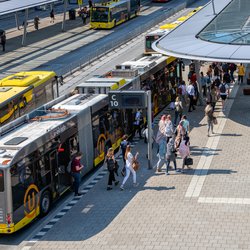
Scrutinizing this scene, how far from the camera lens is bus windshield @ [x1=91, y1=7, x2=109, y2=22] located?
71.3 meters

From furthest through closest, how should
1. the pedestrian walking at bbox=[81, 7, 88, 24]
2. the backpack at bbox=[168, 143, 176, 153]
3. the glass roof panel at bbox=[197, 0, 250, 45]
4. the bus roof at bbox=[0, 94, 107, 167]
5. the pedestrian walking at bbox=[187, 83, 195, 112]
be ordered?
the pedestrian walking at bbox=[81, 7, 88, 24] → the glass roof panel at bbox=[197, 0, 250, 45] → the pedestrian walking at bbox=[187, 83, 195, 112] → the backpack at bbox=[168, 143, 176, 153] → the bus roof at bbox=[0, 94, 107, 167]

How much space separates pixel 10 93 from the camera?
3241cm

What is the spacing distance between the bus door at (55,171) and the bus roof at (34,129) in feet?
1.89

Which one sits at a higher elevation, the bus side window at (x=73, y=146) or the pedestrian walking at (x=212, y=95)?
the bus side window at (x=73, y=146)

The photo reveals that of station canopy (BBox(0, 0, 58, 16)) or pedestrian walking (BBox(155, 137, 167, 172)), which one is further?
station canopy (BBox(0, 0, 58, 16))

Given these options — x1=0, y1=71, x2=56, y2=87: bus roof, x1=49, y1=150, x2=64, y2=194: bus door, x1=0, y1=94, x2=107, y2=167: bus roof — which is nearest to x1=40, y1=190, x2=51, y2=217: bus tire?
x1=49, y1=150, x2=64, y2=194: bus door

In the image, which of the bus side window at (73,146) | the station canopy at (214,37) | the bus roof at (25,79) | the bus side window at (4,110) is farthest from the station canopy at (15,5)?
the bus side window at (73,146)

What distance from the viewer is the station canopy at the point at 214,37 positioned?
3538 centimetres

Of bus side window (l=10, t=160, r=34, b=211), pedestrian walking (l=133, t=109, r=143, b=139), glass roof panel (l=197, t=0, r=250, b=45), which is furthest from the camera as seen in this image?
glass roof panel (l=197, t=0, r=250, b=45)

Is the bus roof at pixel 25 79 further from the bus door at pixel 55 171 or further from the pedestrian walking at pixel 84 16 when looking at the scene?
the pedestrian walking at pixel 84 16

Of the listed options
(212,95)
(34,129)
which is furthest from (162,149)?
(212,95)

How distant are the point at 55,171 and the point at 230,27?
64.6ft

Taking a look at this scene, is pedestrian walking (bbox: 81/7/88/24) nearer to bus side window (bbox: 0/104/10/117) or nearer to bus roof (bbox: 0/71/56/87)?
bus roof (bbox: 0/71/56/87)

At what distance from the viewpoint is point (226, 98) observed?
40.1m
